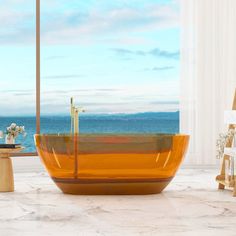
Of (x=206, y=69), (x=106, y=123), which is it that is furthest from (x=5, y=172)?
(x=106, y=123)

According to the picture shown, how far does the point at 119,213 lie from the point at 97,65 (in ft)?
50.5

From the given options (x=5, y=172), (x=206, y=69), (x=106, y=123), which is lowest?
(x=106, y=123)

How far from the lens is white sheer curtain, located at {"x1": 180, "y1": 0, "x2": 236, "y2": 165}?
7582 mm

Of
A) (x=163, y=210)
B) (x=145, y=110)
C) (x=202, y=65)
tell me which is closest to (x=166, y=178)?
(x=163, y=210)

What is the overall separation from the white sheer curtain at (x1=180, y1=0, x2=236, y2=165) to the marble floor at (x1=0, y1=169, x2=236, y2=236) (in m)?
1.64

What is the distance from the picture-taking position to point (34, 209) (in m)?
4.69

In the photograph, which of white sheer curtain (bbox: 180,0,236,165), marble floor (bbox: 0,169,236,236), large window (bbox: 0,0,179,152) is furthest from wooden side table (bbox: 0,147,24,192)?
large window (bbox: 0,0,179,152)

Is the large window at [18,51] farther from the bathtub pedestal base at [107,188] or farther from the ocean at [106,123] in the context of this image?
the bathtub pedestal base at [107,188]

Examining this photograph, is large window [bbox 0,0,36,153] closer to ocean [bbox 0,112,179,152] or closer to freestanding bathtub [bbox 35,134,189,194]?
ocean [bbox 0,112,179,152]

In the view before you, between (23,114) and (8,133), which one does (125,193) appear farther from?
(23,114)

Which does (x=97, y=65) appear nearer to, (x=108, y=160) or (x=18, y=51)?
(x=18, y=51)

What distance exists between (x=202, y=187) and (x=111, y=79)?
13.7 m

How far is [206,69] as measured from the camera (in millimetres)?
7602

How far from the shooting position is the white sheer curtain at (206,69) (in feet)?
24.9
